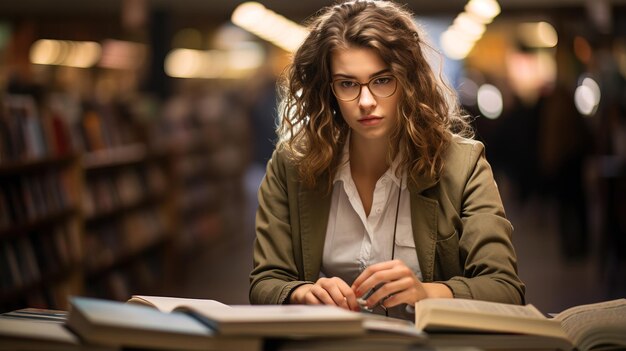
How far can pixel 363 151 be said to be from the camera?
229 centimetres

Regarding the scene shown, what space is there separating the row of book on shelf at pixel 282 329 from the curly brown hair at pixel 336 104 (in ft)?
2.01

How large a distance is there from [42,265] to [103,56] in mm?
14194

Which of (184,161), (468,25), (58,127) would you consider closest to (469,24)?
(468,25)

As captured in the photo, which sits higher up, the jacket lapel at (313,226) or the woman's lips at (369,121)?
the woman's lips at (369,121)

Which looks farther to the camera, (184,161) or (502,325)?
(184,161)

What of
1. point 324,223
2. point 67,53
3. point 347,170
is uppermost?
point 67,53

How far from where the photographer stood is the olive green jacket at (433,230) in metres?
2.04

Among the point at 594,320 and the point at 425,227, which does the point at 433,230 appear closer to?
the point at 425,227

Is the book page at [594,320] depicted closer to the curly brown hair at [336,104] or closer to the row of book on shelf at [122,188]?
the curly brown hair at [336,104]

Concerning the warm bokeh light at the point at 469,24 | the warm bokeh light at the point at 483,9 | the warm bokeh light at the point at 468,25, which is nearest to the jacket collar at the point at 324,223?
the warm bokeh light at the point at 469,24

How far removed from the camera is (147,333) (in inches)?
54.5

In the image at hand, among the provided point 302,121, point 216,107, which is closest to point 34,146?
point 302,121

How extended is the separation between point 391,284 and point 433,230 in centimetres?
38

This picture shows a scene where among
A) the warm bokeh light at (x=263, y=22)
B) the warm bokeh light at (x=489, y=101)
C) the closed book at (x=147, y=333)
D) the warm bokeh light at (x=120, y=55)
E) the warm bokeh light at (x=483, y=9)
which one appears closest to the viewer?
the closed book at (x=147, y=333)
